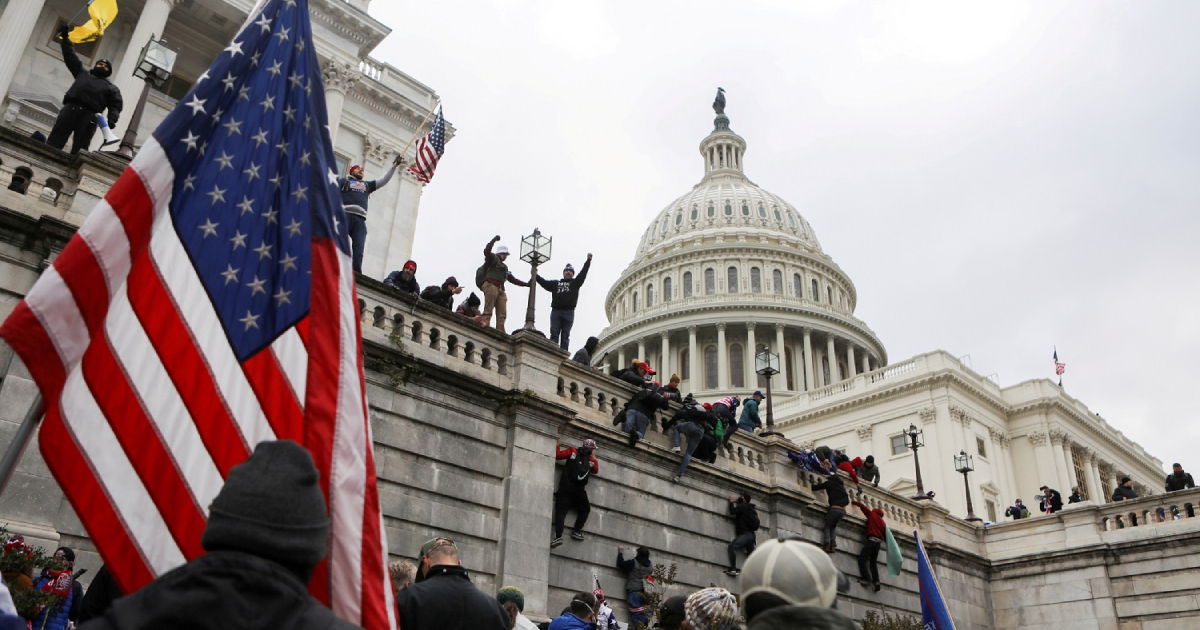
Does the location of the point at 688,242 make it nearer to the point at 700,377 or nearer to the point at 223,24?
the point at 700,377

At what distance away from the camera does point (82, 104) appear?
1339 cm

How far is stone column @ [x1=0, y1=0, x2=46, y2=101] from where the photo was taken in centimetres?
2242

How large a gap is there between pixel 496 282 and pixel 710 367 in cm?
6692

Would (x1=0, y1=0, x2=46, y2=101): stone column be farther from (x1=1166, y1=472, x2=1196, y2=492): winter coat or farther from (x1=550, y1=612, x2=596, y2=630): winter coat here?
(x1=1166, y1=472, x2=1196, y2=492): winter coat

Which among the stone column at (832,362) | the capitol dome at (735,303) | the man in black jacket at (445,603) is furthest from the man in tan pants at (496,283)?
the stone column at (832,362)

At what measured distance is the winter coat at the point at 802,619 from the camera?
3.08m

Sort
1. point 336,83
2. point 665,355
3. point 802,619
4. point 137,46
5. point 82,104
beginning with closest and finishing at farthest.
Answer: point 802,619 < point 82,104 < point 137,46 < point 336,83 < point 665,355

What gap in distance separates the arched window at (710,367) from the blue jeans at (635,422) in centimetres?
6445

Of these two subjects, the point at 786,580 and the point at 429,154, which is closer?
the point at 786,580

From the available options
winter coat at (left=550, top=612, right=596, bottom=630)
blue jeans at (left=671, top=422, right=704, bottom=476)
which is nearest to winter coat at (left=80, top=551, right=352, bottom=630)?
winter coat at (left=550, top=612, right=596, bottom=630)

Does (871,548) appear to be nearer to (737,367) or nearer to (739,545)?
(739,545)

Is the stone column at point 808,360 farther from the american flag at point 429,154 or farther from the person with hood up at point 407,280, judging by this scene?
the person with hood up at point 407,280

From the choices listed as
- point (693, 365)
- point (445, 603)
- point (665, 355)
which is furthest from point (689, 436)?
point (665, 355)

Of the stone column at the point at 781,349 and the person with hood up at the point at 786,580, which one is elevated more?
the stone column at the point at 781,349
